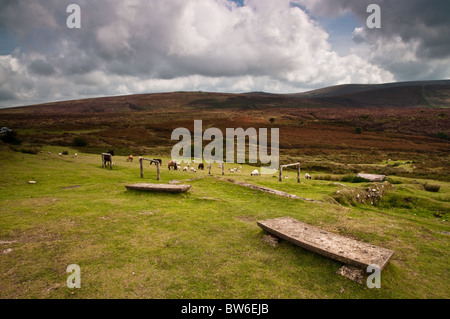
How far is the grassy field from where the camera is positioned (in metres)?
5.25

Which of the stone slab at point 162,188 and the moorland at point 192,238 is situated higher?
the stone slab at point 162,188

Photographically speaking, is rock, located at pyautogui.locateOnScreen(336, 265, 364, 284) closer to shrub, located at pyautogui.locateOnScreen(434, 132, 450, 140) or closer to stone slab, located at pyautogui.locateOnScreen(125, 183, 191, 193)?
stone slab, located at pyautogui.locateOnScreen(125, 183, 191, 193)

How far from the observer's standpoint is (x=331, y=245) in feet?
20.7

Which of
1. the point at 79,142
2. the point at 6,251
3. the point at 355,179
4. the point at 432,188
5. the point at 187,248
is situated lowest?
the point at 432,188

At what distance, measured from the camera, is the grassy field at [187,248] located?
5.25m

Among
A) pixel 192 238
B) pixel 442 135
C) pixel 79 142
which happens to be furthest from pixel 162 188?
pixel 442 135

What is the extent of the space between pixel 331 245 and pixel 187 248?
3.87 metres

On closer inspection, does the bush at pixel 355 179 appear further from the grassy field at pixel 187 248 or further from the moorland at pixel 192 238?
the grassy field at pixel 187 248

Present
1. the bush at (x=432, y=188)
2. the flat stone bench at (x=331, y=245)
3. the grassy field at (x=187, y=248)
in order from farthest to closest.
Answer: the bush at (x=432, y=188)
the flat stone bench at (x=331, y=245)
the grassy field at (x=187, y=248)

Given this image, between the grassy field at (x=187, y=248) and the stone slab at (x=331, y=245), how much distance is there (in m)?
0.32

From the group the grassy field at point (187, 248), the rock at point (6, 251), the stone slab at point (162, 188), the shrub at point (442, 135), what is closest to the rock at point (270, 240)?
the grassy field at point (187, 248)

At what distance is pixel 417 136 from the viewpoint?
60719 mm

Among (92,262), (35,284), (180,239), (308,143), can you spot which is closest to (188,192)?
(180,239)

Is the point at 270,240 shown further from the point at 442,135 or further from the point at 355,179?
the point at 442,135
